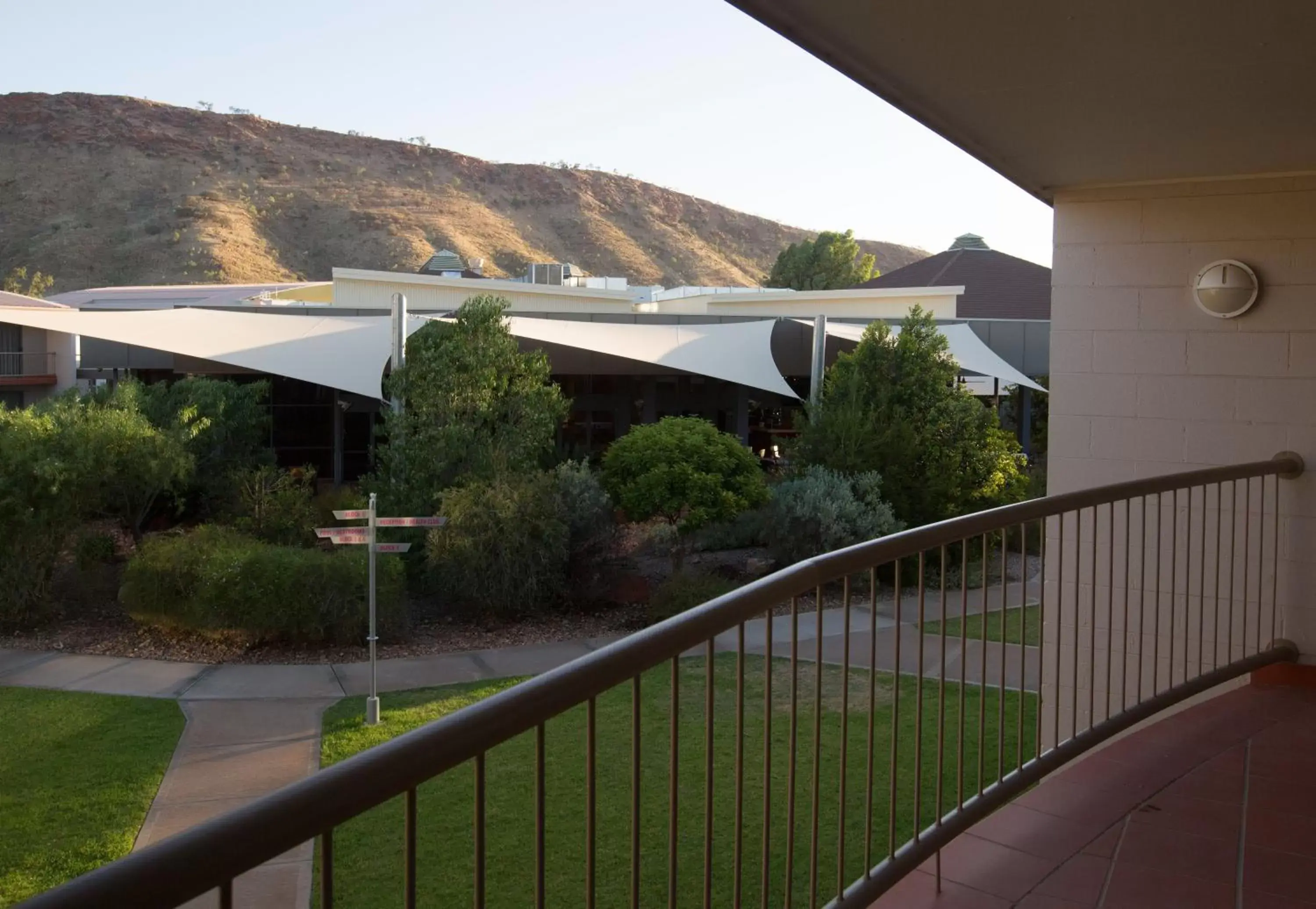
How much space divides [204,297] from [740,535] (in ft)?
86.6

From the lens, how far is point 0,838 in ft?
20.4

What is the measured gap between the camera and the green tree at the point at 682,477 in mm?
13094

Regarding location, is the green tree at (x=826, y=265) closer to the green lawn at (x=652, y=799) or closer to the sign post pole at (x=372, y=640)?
the sign post pole at (x=372, y=640)

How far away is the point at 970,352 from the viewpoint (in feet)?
Answer: 69.7

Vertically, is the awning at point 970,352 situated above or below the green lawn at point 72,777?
above

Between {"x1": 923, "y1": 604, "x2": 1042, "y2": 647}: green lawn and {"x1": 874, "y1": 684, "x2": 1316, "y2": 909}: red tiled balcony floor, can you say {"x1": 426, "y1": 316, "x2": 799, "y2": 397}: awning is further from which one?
{"x1": 874, "y1": 684, "x2": 1316, "y2": 909}: red tiled balcony floor

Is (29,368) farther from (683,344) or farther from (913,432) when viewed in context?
(913,432)

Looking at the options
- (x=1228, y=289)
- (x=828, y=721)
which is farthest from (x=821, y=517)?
(x=1228, y=289)

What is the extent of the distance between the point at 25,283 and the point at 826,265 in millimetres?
36325

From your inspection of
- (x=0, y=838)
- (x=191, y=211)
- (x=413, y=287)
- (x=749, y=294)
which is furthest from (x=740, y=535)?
(x=191, y=211)

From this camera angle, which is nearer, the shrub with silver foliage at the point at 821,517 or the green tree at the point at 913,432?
the shrub with silver foliage at the point at 821,517

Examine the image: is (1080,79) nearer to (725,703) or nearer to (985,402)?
(725,703)

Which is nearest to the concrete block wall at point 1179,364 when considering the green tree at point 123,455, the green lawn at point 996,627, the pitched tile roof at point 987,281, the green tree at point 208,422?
the green lawn at point 996,627

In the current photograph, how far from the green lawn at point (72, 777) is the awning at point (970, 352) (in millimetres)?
13306
